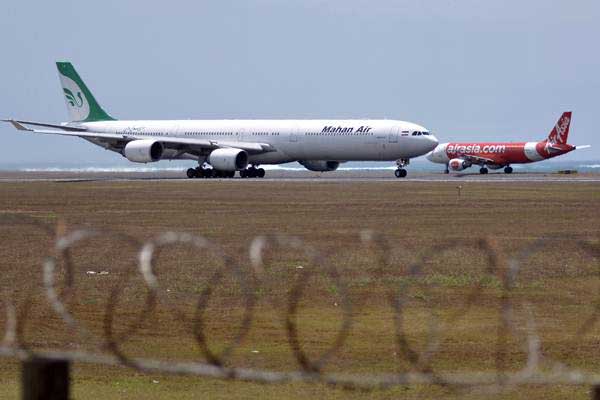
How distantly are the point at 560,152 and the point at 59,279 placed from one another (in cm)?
9850

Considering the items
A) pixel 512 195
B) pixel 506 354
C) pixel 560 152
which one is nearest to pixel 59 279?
pixel 506 354

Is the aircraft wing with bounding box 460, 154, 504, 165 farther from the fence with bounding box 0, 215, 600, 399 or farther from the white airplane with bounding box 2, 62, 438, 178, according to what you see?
the fence with bounding box 0, 215, 600, 399

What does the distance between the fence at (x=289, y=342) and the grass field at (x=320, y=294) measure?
0.53ft

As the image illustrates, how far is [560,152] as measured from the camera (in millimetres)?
116562

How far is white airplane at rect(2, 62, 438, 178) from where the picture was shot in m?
82.3

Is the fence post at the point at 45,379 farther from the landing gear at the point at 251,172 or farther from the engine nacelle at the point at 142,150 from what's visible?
the landing gear at the point at 251,172

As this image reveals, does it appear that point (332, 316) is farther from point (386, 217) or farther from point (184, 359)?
point (386, 217)

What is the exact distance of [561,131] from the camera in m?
116

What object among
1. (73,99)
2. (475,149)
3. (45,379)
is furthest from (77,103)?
(45,379)

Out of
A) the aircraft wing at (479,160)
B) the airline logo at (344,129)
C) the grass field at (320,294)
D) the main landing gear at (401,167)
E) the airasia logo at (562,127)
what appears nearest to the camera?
the grass field at (320,294)

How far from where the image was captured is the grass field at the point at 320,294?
49.5 ft

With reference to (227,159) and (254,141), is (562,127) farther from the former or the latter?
(227,159)

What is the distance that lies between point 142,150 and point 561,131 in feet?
155

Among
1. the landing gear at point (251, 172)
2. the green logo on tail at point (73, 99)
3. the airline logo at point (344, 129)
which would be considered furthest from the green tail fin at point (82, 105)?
the airline logo at point (344, 129)
